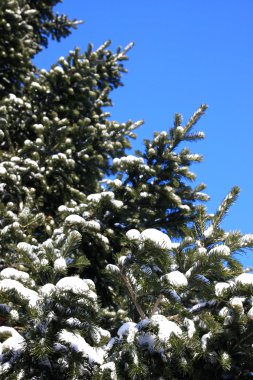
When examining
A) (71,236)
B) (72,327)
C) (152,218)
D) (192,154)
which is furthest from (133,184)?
(72,327)

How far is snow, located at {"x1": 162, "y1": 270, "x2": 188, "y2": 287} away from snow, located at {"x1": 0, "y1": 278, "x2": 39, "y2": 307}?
0.90 metres

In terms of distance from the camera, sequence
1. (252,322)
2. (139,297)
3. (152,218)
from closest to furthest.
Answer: (252,322), (139,297), (152,218)

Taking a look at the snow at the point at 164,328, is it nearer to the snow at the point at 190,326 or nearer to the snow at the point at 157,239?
the snow at the point at 190,326

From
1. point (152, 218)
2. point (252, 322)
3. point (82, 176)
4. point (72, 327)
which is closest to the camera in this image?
point (252, 322)

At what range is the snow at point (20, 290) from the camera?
294 centimetres

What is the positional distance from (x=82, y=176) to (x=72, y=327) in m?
4.96

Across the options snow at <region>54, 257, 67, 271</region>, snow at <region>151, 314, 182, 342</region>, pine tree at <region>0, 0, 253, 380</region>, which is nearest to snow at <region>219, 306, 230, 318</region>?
pine tree at <region>0, 0, 253, 380</region>

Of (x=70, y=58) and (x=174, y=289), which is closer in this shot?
(x=174, y=289)

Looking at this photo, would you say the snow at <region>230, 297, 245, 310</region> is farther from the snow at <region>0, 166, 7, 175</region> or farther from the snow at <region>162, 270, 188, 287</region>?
Result: the snow at <region>0, 166, 7, 175</region>

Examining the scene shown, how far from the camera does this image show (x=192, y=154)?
20.0ft

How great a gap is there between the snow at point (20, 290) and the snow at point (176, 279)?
0.90 metres

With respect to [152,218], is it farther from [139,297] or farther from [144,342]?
[144,342]

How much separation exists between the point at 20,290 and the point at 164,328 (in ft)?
3.29

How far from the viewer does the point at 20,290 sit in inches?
118
